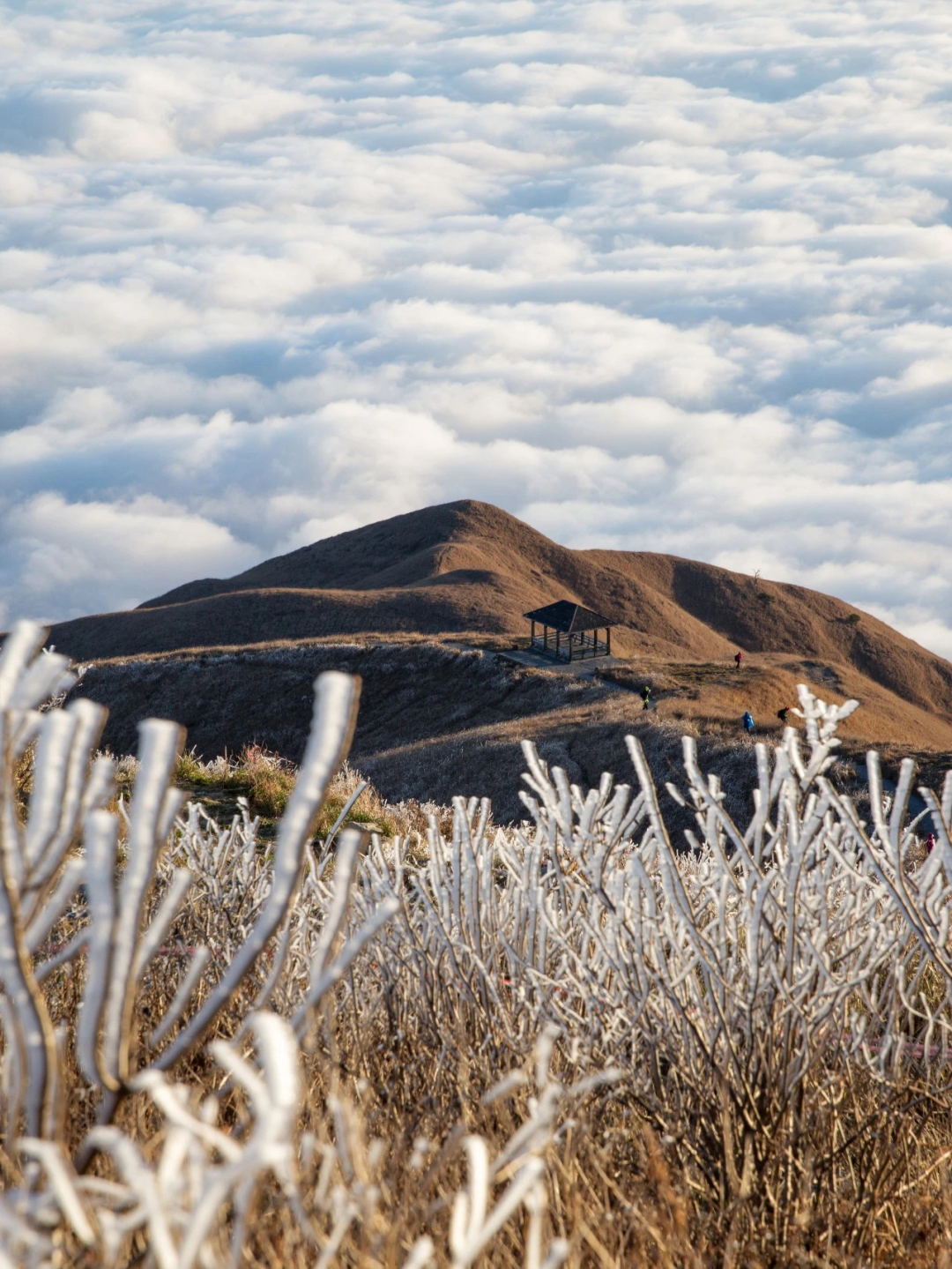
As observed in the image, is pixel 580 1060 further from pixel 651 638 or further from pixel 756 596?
pixel 756 596

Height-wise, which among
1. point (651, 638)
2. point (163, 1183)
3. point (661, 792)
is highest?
point (651, 638)

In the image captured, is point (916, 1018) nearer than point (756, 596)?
Yes

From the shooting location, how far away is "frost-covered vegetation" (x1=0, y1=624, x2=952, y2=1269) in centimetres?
121

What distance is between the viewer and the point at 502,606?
218 ft

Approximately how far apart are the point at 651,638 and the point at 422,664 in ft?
109

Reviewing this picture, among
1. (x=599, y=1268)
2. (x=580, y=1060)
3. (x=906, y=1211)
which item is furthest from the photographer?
(x=580, y=1060)

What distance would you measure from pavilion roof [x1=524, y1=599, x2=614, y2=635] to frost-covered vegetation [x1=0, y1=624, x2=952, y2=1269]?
3757cm

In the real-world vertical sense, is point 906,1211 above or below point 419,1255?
below

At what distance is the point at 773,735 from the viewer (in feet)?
89.1

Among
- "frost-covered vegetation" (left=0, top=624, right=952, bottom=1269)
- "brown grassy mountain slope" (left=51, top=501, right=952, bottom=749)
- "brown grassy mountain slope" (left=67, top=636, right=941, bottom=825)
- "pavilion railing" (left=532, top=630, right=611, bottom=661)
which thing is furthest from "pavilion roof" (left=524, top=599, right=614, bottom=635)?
"frost-covered vegetation" (left=0, top=624, right=952, bottom=1269)

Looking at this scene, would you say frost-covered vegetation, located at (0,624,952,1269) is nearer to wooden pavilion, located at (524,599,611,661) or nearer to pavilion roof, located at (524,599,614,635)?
wooden pavilion, located at (524,599,611,661)

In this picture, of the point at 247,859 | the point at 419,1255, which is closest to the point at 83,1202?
the point at 419,1255

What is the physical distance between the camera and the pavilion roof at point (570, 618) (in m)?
42.0

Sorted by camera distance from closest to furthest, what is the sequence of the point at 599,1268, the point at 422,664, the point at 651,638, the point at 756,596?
the point at 599,1268 < the point at 422,664 < the point at 651,638 < the point at 756,596
